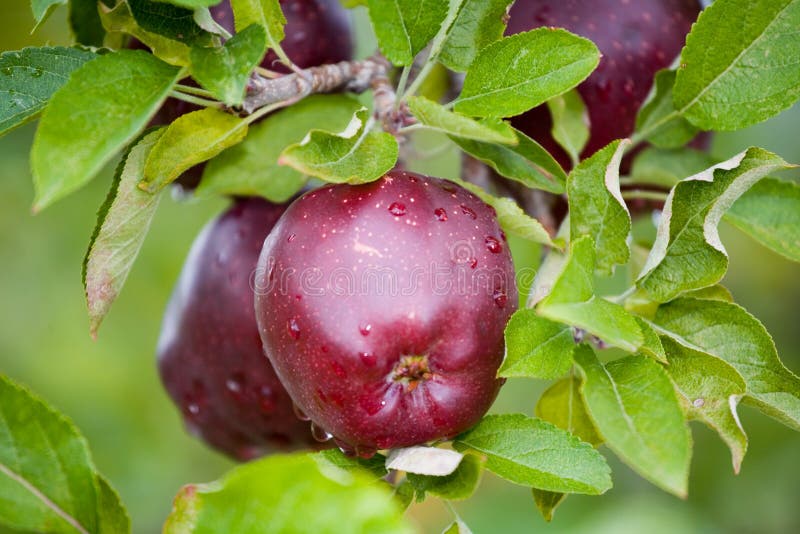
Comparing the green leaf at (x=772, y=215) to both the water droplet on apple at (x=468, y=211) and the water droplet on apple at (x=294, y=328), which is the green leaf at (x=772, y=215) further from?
the water droplet on apple at (x=294, y=328)

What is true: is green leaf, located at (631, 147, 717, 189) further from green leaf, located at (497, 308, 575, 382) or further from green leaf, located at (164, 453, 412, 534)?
green leaf, located at (164, 453, 412, 534)

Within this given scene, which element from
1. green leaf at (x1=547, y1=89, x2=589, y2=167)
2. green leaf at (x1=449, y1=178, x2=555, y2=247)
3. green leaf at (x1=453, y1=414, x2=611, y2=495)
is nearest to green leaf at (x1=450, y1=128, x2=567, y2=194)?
green leaf at (x1=449, y1=178, x2=555, y2=247)

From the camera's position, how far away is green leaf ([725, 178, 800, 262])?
0.97 metres

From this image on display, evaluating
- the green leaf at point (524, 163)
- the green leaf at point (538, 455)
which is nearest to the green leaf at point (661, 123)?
the green leaf at point (524, 163)

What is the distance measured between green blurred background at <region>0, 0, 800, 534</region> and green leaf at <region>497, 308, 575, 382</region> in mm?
1396

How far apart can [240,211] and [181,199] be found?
76 millimetres

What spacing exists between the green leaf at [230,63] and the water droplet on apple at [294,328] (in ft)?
0.60

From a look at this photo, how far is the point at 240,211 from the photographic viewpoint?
3.76 ft

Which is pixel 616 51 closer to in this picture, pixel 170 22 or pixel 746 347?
pixel 746 347

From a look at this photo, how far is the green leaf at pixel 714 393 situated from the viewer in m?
0.78

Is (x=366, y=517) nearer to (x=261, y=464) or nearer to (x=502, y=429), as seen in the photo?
(x=261, y=464)

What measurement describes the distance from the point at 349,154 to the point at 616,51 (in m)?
0.45

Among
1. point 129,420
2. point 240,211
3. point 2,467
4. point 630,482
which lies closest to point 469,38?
point 240,211

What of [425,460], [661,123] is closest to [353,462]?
[425,460]
